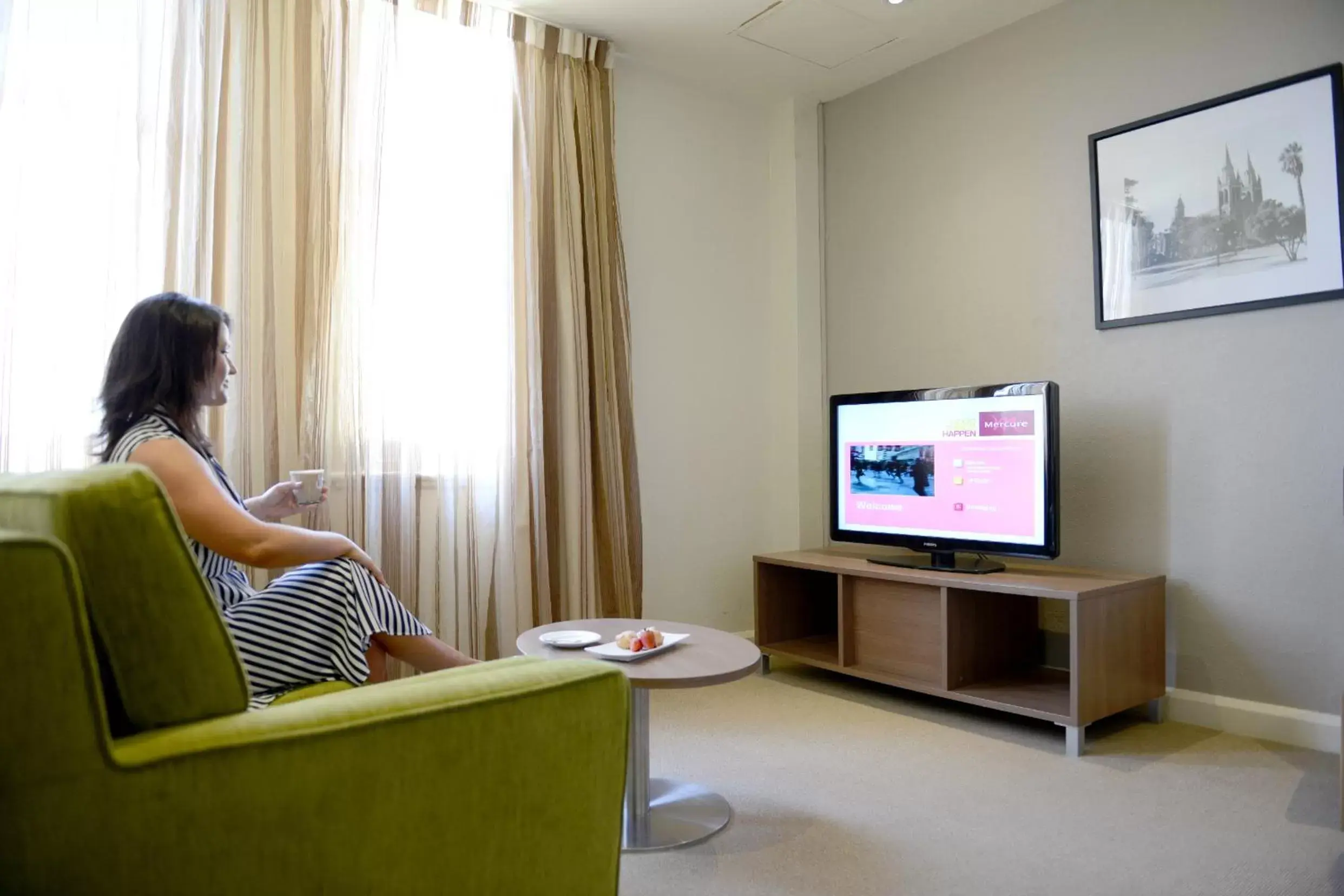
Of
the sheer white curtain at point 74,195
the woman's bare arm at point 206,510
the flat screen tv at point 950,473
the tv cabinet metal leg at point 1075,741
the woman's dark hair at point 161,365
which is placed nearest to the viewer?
the woman's bare arm at point 206,510

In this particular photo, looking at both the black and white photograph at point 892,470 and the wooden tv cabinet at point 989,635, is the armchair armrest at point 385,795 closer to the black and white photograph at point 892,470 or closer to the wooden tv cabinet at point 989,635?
the wooden tv cabinet at point 989,635

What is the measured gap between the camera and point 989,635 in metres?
3.01

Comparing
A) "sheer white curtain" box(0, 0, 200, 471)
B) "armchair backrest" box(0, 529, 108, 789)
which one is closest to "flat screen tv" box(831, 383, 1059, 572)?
"sheer white curtain" box(0, 0, 200, 471)

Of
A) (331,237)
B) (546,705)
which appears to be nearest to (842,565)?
(331,237)

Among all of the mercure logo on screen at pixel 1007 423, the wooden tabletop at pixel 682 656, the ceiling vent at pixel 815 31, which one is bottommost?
the wooden tabletop at pixel 682 656

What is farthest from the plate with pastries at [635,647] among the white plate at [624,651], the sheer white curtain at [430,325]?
the sheer white curtain at [430,325]

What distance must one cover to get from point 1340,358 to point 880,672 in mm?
1696

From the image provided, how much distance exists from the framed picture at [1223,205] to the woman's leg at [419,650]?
2.48 meters

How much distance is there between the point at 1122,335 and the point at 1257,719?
4.24ft

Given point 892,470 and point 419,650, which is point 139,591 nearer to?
point 419,650

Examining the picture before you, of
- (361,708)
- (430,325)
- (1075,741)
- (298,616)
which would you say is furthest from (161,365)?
(1075,741)

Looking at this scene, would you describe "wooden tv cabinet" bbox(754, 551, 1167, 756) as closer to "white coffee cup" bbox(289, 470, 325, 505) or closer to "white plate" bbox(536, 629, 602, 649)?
"white plate" bbox(536, 629, 602, 649)

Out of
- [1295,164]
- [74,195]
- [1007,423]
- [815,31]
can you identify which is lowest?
[1007,423]

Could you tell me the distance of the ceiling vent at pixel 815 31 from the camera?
3.26m
